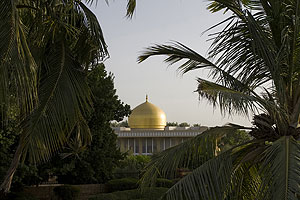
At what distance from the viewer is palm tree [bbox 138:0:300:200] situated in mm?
4980

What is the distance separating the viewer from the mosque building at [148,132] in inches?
1496

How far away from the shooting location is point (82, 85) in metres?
5.57

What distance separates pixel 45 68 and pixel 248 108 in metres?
2.61

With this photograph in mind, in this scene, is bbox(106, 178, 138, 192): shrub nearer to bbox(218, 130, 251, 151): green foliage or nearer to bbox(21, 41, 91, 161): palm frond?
bbox(218, 130, 251, 151): green foliage

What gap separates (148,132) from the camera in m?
38.3

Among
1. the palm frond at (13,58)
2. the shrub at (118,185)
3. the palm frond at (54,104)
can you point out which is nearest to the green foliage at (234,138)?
the palm frond at (54,104)

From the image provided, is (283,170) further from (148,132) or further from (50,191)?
(148,132)

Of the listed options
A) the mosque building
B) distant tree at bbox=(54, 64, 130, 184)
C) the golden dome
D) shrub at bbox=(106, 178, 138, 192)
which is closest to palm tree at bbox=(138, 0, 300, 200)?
distant tree at bbox=(54, 64, 130, 184)

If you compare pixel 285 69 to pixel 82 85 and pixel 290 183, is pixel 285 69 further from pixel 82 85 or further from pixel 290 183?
pixel 82 85

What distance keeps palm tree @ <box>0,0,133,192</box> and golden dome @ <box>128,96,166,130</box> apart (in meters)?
31.6

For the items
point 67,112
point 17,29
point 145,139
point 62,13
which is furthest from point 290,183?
point 145,139

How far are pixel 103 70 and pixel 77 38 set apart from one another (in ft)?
40.3

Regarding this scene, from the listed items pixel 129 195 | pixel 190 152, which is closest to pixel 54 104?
pixel 190 152

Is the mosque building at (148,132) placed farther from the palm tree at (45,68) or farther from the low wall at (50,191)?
the palm tree at (45,68)
